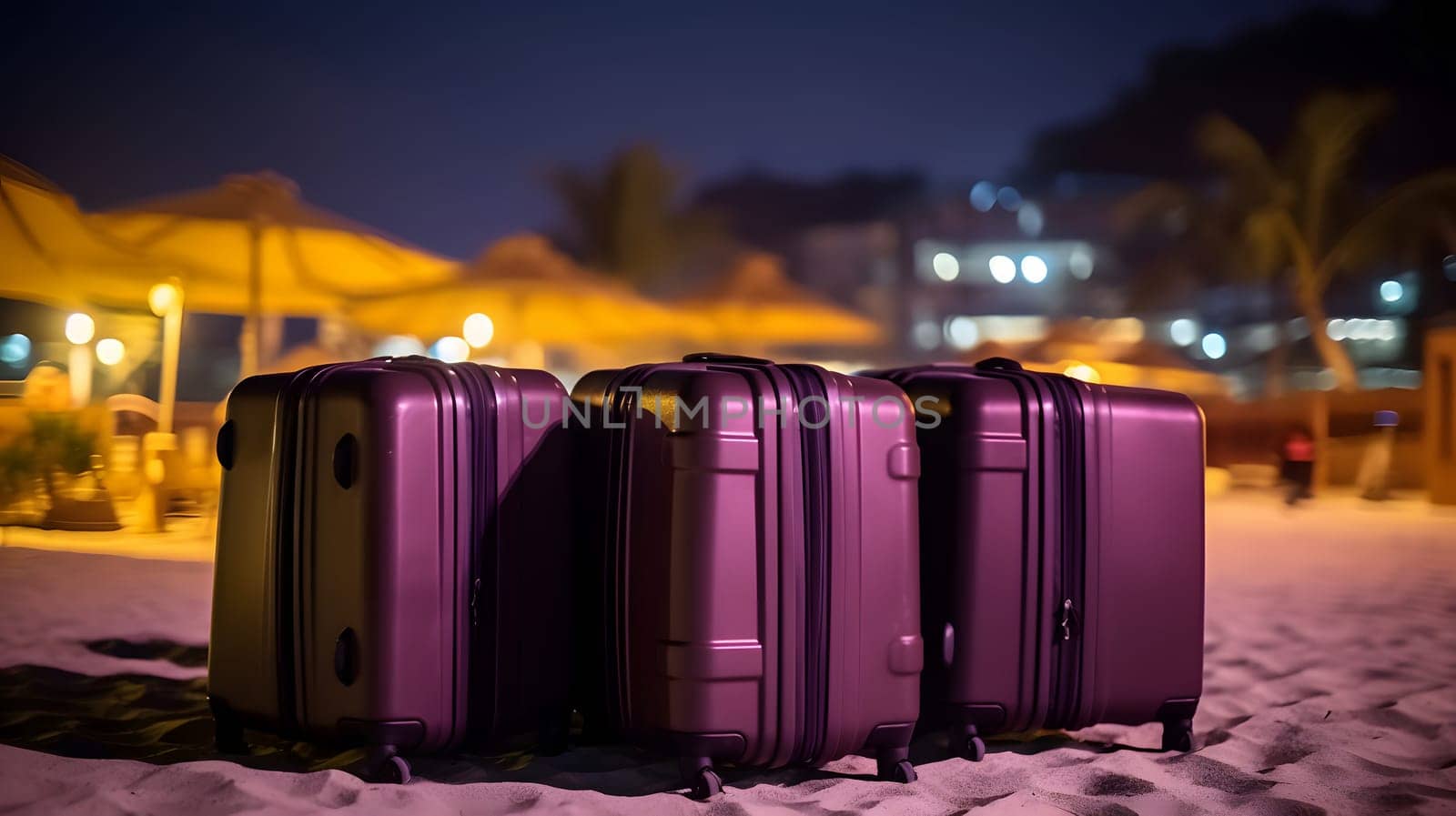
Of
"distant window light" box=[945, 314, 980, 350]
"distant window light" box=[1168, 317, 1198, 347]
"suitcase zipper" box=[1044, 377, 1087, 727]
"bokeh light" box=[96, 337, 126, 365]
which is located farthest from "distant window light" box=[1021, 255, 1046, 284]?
"suitcase zipper" box=[1044, 377, 1087, 727]

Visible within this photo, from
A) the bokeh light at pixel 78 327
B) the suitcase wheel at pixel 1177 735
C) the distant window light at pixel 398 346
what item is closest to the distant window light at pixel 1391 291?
the distant window light at pixel 398 346

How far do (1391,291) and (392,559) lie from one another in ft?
112

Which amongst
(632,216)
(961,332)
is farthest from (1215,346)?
(632,216)

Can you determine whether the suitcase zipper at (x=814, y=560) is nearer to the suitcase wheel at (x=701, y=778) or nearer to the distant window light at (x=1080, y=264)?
the suitcase wheel at (x=701, y=778)

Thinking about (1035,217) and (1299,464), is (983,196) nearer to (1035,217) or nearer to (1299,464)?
(1035,217)

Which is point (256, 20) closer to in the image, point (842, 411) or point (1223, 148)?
point (1223, 148)

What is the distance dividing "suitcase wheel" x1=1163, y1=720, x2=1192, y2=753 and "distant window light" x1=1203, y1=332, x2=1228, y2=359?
35946 millimetres

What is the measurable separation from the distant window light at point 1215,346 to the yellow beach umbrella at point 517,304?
28.1m

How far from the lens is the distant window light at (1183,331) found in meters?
37.8

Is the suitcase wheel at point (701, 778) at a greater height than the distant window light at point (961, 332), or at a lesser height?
lesser

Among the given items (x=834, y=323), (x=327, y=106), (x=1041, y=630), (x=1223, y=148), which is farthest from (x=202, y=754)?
(x=327, y=106)

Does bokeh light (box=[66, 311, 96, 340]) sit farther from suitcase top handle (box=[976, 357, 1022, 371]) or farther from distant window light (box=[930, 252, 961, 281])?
distant window light (box=[930, 252, 961, 281])

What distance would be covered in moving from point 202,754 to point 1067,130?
156ft

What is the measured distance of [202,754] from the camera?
2.52 meters
